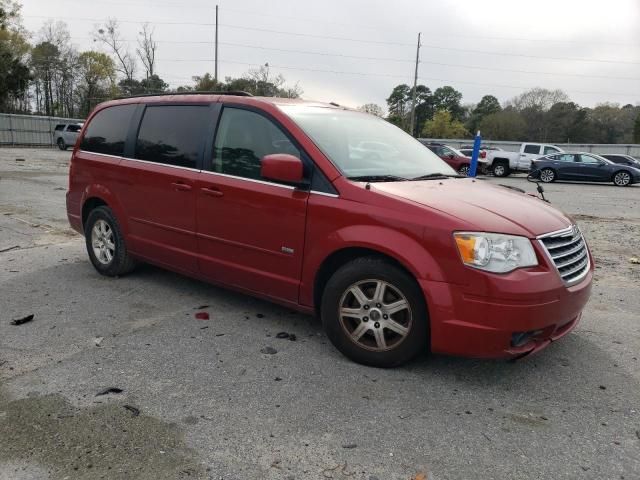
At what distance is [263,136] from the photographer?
4.19 m

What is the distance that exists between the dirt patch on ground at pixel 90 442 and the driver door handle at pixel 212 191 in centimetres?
184

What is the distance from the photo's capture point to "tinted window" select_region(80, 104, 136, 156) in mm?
5398

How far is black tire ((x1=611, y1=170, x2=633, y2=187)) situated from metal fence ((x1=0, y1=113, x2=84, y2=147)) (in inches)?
1379

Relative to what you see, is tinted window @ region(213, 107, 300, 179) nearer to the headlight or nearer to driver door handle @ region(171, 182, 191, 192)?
driver door handle @ region(171, 182, 191, 192)

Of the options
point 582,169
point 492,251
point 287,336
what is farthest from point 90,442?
point 582,169

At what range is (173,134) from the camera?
15.9 feet

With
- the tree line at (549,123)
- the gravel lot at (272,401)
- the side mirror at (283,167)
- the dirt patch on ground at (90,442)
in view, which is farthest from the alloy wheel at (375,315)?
the tree line at (549,123)

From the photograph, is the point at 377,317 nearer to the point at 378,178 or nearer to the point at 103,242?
the point at 378,178

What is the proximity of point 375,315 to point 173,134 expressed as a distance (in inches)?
101

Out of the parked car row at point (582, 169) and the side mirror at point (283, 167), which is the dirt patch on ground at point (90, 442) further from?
the parked car row at point (582, 169)

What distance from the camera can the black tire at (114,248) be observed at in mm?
5426

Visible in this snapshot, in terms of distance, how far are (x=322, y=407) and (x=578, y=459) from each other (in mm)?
1339

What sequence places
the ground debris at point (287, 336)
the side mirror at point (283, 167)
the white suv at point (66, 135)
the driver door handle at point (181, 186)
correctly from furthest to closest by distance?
the white suv at point (66, 135), the driver door handle at point (181, 186), the ground debris at point (287, 336), the side mirror at point (283, 167)

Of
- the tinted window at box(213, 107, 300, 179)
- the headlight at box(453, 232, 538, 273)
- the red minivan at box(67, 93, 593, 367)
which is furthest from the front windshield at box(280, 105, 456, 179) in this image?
the headlight at box(453, 232, 538, 273)
